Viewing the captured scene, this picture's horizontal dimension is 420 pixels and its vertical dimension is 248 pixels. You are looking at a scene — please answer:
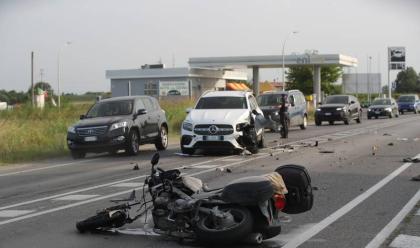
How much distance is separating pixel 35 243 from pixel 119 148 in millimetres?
11824

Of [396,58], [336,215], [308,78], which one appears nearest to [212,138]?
[336,215]

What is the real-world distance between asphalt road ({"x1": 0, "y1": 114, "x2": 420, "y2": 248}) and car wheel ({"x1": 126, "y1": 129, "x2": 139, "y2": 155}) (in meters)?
0.32

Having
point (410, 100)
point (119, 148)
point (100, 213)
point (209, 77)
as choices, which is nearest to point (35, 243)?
point (100, 213)

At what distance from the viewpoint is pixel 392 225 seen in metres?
8.16

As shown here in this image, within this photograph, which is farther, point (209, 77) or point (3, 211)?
point (209, 77)

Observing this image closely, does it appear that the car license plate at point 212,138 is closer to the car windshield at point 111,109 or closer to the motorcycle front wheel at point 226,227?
the car windshield at point 111,109

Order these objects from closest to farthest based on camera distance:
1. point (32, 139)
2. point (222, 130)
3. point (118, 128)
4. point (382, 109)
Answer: point (222, 130), point (118, 128), point (32, 139), point (382, 109)

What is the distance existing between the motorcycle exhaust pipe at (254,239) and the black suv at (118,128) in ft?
40.7

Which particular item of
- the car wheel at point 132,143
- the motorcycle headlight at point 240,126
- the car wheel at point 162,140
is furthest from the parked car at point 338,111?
the motorcycle headlight at point 240,126

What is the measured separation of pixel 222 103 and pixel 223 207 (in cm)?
1262

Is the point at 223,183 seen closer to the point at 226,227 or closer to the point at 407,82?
the point at 226,227

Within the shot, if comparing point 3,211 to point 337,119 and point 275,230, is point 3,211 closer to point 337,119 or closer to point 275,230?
point 275,230

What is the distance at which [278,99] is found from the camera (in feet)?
103

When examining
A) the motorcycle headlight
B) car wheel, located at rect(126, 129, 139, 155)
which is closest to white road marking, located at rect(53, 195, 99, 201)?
the motorcycle headlight
